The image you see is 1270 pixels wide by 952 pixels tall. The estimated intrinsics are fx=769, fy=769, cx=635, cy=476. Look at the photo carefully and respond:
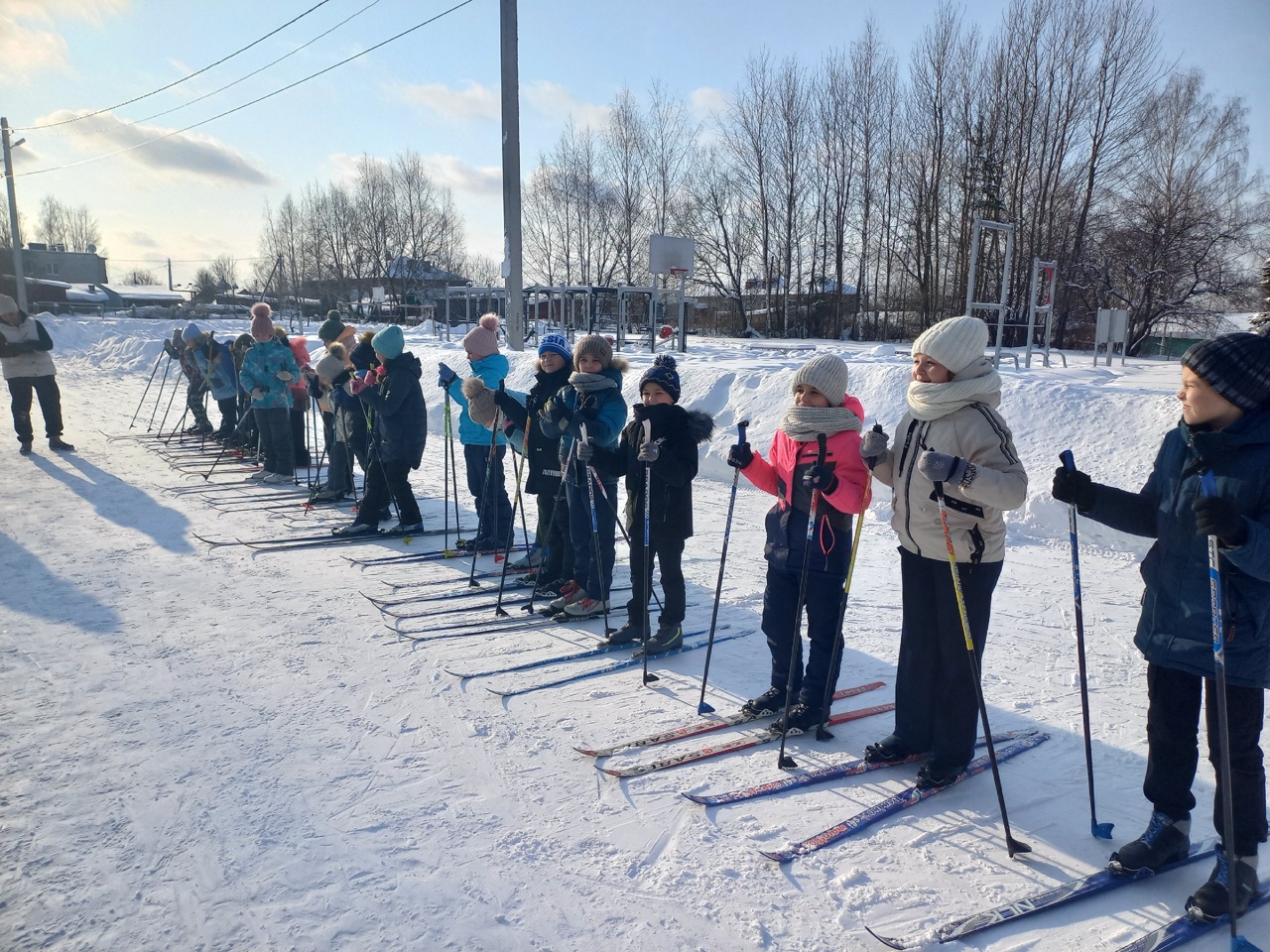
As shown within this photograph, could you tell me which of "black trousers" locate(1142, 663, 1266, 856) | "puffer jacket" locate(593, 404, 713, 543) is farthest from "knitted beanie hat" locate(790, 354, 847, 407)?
"black trousers" locate(1142, 663, 1266, 856)

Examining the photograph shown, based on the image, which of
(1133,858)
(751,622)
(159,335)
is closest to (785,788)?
(1133,858)

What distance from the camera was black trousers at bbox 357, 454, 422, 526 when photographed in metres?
6.91

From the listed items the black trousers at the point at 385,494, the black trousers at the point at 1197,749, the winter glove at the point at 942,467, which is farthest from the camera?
the black trousers at the point at 385,494

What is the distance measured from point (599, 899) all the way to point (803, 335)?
93.8 feet

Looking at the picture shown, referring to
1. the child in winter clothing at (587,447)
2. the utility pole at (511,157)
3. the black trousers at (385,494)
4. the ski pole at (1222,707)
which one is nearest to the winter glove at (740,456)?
the child in winter clothing at (587,447)

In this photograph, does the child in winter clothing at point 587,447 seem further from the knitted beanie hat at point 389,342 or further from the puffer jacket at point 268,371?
the puffer jacket at point 268,371

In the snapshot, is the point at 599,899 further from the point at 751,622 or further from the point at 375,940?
the point at 751,622

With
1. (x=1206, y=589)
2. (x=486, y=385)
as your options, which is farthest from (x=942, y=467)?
(x=486, y=385)

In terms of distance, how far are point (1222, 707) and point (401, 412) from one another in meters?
5.91

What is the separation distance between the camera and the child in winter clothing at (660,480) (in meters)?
4.18

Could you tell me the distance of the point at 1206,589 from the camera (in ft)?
7.72

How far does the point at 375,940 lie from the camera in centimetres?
226

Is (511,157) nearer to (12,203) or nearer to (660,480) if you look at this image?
(660,480)

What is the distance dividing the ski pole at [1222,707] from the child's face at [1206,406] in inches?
6.3
